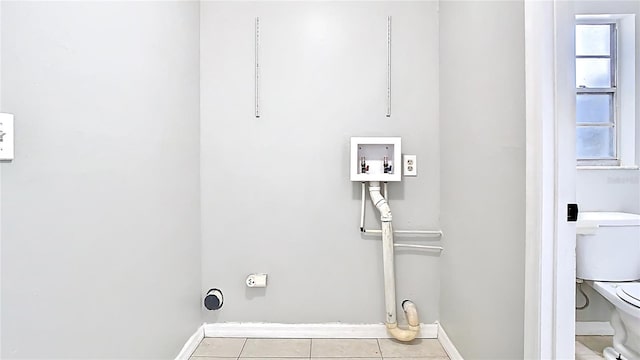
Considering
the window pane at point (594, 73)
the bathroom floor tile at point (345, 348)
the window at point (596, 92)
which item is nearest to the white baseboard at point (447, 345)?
the bathroom floor tile at point (345, 348)

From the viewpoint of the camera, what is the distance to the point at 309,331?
2109 mm

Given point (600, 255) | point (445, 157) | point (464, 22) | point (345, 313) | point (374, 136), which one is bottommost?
point (345, 313)

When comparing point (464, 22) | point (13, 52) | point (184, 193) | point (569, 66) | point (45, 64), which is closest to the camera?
point (13, 52)

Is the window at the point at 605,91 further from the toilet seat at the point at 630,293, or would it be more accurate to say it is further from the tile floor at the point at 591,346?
the tile floor at the point at 591,346

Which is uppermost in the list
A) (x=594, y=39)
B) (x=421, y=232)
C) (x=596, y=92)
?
(x=594, y=39)

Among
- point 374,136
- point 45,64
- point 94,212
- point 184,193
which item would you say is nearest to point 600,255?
point 374,136

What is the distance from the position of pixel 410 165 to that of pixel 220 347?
59.9 inches

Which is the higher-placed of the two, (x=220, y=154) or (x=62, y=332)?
(x=220, y=154)

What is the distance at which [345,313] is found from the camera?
2.12 metres

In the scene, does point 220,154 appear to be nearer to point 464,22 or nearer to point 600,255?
point 464,22

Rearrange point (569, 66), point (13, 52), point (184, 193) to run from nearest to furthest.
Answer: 1. point (13, 52)
2. point (569, 66)
3. point (184, 193)

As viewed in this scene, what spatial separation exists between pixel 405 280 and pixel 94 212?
1653 millimetres

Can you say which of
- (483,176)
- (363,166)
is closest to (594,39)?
(483,176)

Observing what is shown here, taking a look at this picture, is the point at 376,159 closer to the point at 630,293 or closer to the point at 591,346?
the point at 630,293
